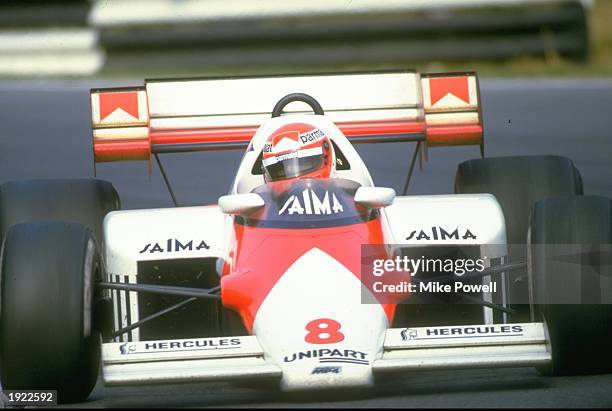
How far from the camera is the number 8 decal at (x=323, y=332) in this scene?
6.34 meters

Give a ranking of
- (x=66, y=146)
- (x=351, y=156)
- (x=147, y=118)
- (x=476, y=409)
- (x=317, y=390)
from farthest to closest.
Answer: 1. (x=66, y=146)
2. (x=147, y=118)
3. (x=351, y=156)
4. (x=317, y=390)
5. (x=476, y=409)

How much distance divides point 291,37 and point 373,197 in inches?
491

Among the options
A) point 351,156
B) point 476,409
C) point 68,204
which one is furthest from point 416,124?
point 476,409

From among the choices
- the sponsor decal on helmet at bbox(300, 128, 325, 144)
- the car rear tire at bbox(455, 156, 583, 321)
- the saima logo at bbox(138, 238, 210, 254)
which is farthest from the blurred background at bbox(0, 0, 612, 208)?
the sponsor decal on helmet at bbox(300, 128, 325, 144)

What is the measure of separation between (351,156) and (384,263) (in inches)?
41.5

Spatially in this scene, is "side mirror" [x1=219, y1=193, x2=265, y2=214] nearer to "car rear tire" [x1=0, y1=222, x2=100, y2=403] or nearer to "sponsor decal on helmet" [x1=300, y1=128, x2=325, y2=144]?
"sponsor decal on helmet" [x1=300, y1=128, x2=325, y2=144]

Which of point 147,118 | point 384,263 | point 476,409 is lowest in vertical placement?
point 476,409

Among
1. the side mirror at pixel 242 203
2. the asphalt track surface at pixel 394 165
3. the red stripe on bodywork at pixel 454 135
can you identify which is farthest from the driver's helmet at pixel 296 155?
the red stripe on bodywork at pixel 454 135

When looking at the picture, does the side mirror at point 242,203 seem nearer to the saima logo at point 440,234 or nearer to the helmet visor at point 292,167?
the helmet visor at point 292,167

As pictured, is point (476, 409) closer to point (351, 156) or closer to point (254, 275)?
point (254, 275)

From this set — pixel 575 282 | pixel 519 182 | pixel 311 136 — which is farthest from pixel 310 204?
pixel 519 182

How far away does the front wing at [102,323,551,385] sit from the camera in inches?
250

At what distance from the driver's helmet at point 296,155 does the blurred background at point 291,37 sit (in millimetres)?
11234

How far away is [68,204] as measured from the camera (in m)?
8.70
